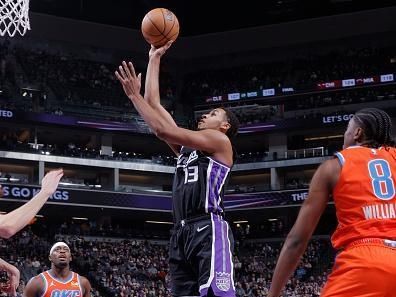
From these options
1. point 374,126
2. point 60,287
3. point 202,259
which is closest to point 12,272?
point 202,259

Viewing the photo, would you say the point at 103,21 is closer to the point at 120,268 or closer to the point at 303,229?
the point at 120,268

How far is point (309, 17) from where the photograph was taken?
1489 inches

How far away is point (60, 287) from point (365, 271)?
6147 mm

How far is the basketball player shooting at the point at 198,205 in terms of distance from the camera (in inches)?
195

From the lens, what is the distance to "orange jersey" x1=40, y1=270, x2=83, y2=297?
8609 millimetres

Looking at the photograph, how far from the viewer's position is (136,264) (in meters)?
27.7

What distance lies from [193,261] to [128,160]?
2936cm

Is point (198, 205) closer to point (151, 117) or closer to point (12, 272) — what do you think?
point (151, 117)

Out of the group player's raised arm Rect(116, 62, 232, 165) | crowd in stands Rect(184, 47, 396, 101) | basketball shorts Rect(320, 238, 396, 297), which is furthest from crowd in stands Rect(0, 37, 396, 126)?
basketball shorts Rect(320, 238, 396, 297)

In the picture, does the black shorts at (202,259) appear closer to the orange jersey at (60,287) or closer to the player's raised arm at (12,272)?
the player's raised arm at (12,272)

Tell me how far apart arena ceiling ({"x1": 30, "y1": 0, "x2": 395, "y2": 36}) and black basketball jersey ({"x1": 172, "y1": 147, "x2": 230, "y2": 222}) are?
31.1 metres

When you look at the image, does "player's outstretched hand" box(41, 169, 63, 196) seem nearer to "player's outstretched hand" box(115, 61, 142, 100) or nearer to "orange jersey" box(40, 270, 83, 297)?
"player's outstretched hand" box(115, 61, 142, 100)

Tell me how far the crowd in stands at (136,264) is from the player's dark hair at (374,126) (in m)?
20.6

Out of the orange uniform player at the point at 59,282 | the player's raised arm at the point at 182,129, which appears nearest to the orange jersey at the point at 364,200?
the player's raised arm at the point at 182,129
